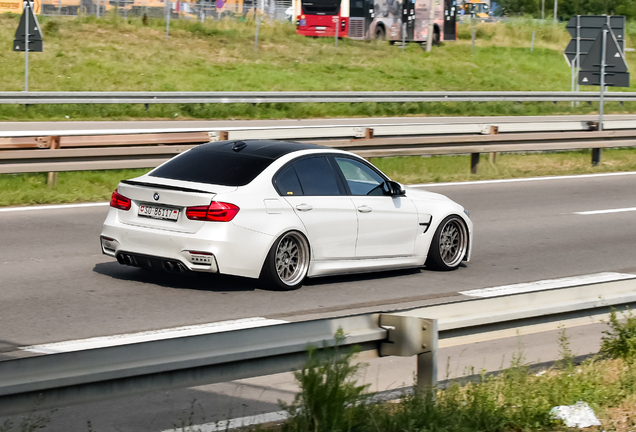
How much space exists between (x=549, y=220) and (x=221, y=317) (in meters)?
7.79

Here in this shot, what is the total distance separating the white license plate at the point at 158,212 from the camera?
27.7 ft

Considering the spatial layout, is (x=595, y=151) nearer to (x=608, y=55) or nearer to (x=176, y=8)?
(x=608, y=55)

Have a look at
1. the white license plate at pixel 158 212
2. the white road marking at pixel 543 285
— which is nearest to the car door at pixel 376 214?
the white road marking at pixel 543 285

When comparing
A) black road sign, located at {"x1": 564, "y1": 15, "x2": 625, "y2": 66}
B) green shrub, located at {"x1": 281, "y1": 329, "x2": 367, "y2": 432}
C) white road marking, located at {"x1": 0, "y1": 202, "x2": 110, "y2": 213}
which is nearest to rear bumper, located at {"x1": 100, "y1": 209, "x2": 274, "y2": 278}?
green shrub, located at {"x1": 281, "y1": 329, "x2": 367, "y2": 432}

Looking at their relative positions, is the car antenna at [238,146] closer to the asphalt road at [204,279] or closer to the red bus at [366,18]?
the asphalt road at [204,279]

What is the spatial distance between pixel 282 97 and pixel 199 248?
2483cm

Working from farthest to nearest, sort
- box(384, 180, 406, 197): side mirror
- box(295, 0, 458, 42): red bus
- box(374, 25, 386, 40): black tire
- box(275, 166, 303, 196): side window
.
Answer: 1. box(374, 25, 386, 40): black tire
2. box(295, 0, 458, 42): red bus
3. box(384, 180, 406, 197): side mirror
4. box(275, 166, 303, 196): side window

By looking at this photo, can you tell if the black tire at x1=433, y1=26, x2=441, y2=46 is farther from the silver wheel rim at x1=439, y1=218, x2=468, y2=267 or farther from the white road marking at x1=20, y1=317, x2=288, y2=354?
the white road marking at x1=20, y1=317, x2=288, y2=354

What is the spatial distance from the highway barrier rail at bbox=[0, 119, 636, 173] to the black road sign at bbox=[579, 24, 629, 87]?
107cm

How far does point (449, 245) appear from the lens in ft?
34.2

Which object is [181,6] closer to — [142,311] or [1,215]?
[1,215]

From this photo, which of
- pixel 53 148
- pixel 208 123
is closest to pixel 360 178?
pixel 53 148

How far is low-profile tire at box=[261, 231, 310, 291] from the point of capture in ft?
28.2

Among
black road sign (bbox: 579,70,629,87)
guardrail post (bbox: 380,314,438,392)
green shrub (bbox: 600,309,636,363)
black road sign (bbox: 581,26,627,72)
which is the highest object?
black road sign (bbox: 581,26,627,72)
